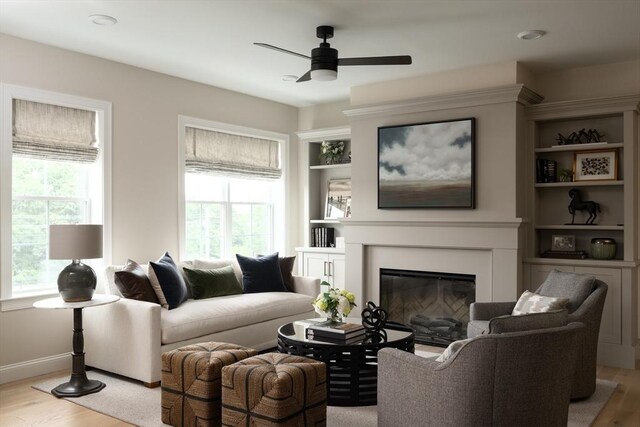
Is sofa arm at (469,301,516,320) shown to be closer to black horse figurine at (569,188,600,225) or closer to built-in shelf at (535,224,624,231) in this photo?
built-in shelf at (535,224,624,231)

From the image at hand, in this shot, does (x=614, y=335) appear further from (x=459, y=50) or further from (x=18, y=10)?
(x=18, y=10)

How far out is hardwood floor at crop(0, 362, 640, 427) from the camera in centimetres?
348

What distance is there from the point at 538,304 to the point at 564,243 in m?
1.59

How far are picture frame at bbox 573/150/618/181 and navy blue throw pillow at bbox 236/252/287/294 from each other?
→ 9.93ft

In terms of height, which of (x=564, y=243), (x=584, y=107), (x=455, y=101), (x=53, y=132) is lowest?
(x=564, y=243)

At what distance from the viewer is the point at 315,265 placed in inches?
270

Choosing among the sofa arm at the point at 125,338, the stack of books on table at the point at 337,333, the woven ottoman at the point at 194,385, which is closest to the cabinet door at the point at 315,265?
the stack of books on table at the point at 337,333

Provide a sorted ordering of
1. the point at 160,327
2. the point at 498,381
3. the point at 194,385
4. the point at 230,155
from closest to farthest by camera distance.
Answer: the point at 498,381
the point at 194,385
the point at 160,327
the point at 230,155

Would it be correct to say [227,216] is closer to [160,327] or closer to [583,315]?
[160,327]

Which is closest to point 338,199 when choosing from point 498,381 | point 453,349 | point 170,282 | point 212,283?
point 212,283

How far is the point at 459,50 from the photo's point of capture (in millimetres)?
4797

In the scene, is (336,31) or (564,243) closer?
(336,31)

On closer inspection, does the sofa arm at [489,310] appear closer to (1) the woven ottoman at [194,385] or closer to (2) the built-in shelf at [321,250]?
(1) the woven ottoman at [194,385]

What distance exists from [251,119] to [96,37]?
92.8 inches
